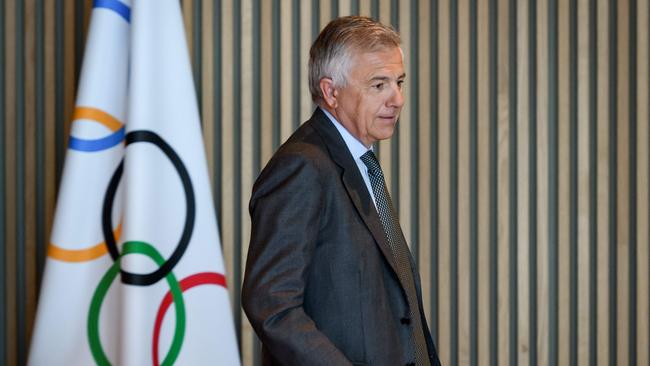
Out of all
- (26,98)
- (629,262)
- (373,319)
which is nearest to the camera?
(373,319)

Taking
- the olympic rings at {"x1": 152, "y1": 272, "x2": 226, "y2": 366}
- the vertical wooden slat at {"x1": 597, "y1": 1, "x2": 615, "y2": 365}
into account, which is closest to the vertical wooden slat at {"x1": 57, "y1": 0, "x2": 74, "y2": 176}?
the olympic rings at {"x1": 152, "y1": 272, "x2": 226, "y2": 366}

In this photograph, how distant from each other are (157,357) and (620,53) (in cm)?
208

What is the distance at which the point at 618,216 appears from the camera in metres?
3.74

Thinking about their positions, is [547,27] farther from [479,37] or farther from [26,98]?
[26,98]

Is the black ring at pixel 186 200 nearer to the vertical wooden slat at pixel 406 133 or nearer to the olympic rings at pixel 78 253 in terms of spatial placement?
the olympic rings at pixel 78 253

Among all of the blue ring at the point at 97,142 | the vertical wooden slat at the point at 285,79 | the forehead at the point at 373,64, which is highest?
the vertical wooden slat at the point at 285,79

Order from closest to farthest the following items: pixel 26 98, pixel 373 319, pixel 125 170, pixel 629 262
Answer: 1. pixel 373 319
2. pixel 125 170
3. pixel 26 98
4. pixel 629 262

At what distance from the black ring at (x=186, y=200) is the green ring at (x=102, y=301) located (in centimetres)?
3

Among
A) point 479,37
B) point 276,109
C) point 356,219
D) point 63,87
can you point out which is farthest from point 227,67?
point 356,219

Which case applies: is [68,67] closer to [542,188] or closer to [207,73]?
[207,73]

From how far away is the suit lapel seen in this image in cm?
189

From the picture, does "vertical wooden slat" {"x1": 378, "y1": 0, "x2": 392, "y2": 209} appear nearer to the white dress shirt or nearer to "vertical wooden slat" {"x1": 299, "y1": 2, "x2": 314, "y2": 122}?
"vertical wooden slat" {"x1": 299, "y1": 2, "x2": 314, "y2": 122}

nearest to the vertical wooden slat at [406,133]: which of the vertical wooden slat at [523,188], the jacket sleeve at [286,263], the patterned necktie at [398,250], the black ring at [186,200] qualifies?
the vertical wooden slat at [523,188]

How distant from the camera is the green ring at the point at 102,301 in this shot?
10.1ft
